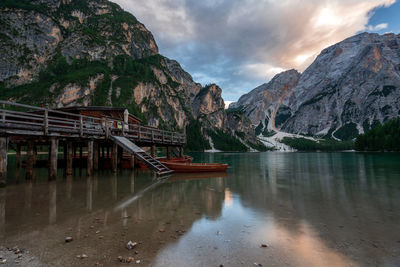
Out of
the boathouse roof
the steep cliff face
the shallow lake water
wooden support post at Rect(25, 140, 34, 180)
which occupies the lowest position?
the shallow lake water

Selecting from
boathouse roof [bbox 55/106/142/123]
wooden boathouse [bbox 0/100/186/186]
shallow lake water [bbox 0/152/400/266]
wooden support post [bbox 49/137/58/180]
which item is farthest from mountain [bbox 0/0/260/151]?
shallow lake water [bbox 0/152/400/266]

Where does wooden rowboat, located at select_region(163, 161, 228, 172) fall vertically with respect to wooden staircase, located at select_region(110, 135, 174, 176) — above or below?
below

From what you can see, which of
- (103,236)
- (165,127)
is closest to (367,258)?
(103,236)

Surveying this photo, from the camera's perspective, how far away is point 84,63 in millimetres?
176750

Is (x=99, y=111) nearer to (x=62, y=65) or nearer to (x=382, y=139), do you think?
(x=382, y=139)

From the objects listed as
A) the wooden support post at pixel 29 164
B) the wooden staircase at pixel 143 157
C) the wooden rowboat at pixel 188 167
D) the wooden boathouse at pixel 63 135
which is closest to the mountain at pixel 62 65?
the wooden boathouse at pixel 63 135

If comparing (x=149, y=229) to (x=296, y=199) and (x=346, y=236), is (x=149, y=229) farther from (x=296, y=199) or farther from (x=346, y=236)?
(x=296, y=199)

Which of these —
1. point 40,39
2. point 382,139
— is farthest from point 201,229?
point 40,39

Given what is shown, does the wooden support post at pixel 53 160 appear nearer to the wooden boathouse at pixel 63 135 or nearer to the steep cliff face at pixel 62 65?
the wooden boathouse at pixel 63 135

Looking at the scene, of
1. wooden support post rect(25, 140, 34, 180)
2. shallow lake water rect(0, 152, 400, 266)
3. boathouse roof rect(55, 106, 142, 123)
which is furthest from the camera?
boathouse roof rect(55, 106, 142, 123)

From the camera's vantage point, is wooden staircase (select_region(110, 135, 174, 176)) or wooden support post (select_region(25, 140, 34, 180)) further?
wooden staircase (select_region(110, 135, 174, 176))

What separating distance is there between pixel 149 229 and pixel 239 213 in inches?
186

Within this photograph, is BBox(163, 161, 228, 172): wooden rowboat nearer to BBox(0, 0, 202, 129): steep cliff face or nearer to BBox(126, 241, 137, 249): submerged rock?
BBox(126, 241, 137, 249): submerged rock

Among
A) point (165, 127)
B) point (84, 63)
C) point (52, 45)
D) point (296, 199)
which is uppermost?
point (52, 45)
